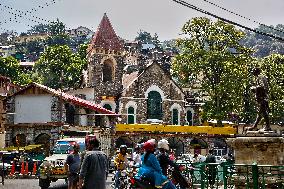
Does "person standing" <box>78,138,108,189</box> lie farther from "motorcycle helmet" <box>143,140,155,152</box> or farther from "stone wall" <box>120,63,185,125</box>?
"stone wall" <box>120,63,185,125</box>

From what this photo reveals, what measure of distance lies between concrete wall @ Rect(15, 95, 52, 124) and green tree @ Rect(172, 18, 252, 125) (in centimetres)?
1402

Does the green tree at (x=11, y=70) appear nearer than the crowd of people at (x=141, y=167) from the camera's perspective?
No

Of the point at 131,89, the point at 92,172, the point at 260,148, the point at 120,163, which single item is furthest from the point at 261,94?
the point at 131,89

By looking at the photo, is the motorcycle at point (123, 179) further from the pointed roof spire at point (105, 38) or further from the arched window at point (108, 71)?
the pointed roof spire at point (105, 38)

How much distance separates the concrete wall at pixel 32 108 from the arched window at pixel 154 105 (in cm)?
1391

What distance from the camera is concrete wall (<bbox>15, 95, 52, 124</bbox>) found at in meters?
43.2

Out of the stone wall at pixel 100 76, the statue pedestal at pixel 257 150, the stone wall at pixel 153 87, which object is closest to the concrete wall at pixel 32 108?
the stone wall at pixel 153 87

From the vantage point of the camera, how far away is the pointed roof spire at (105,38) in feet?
183

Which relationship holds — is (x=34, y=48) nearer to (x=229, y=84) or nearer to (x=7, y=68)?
(x=7, y=68)

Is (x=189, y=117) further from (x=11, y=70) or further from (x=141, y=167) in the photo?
(x=141, y=167)

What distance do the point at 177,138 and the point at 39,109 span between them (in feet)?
47.8

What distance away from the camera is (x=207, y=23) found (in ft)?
168

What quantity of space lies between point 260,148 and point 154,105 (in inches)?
1618

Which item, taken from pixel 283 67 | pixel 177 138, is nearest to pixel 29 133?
pixel 177 138
